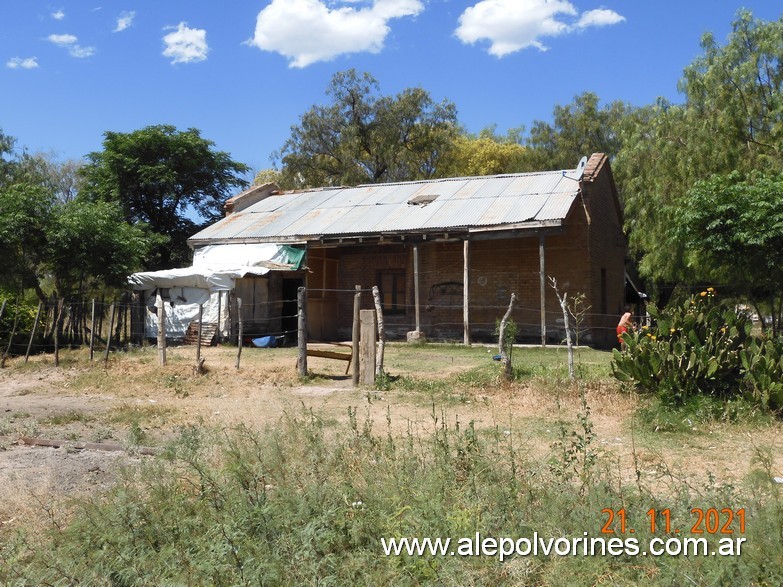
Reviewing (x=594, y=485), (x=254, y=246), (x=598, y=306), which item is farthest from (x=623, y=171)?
(x=594, y=485)

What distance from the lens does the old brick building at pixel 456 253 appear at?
1894 centimetres

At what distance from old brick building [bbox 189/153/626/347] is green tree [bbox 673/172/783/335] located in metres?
3.16

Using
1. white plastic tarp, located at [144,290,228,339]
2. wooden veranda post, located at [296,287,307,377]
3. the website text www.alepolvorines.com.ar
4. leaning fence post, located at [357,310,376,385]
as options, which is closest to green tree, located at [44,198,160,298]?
white plastic tarp, located at [144,290,228,339]

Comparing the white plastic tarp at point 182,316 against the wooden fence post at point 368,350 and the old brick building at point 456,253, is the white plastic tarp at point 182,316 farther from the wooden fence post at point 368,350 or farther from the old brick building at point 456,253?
the wooden fence post at point 368,350

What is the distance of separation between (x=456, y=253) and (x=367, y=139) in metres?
16.6

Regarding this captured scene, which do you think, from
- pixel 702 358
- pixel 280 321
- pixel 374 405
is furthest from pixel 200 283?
pixel 702 358

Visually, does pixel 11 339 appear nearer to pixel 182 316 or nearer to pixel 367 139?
pixel 182 316

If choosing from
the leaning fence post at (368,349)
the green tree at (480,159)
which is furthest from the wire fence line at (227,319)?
the green tree at (480,159)

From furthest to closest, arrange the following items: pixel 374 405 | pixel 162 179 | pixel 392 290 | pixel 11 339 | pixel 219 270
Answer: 1. pixel 162 179
2. pixel 392 290
3. pixel 219 270
4. pixel 11 339
5. pixel 374 405

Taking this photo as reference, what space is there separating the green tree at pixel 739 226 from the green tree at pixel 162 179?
18849 millimetres

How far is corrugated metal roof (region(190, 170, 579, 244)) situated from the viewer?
18.9 metres

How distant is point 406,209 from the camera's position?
2128cm

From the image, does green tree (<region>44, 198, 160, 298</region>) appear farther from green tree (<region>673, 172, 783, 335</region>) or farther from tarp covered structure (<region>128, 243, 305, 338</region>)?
green tree (<region>673, 172, 783, 335</region>)

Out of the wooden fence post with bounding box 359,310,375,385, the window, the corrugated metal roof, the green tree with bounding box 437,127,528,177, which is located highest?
the green tree with bounding box 437,127,528,177
